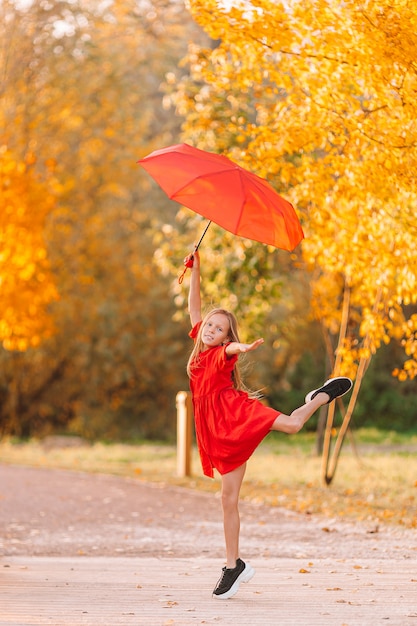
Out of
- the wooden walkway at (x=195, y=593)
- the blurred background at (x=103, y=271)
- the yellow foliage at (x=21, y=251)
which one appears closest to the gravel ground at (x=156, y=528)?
the wooden walkway at (x=195, y=593)

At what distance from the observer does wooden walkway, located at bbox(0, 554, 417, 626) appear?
16.0ft

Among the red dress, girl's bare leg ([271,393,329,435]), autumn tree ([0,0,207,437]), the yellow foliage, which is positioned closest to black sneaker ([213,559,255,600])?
the red dress

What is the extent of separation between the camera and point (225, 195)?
19.2 ft

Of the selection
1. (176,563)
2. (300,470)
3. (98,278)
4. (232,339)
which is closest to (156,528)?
(176,563)

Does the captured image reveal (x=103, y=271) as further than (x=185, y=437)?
Yes

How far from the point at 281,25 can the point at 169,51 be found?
1715 cm

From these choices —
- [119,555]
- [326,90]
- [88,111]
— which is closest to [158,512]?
[119,555]

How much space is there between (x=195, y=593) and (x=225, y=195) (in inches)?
89.9

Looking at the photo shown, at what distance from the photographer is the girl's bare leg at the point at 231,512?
5.46m

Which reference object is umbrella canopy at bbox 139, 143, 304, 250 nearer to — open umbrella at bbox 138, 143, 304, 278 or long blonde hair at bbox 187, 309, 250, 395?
open umbrella at bbox 138, 143, 304, 278

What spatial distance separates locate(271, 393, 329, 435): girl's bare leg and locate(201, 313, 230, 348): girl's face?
56 cm

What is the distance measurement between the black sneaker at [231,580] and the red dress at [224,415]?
0.54 meters

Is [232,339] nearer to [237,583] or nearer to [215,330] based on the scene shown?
[215,330]

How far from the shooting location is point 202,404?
5.51 metres
